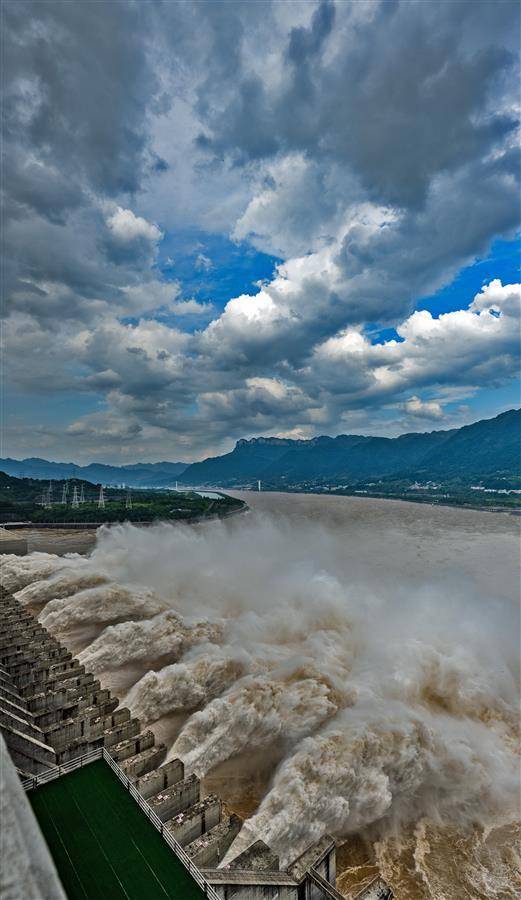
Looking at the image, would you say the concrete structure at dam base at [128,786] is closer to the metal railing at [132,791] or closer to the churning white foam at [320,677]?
the metal railing at [132,791]

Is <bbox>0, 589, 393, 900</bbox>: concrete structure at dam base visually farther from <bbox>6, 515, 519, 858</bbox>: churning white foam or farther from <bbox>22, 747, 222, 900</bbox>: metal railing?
<bbox>6, 515, 519, 858</bbox>: churning white foam

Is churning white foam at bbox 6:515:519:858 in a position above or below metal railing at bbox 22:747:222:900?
below

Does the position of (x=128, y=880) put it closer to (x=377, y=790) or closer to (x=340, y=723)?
(x=377, y=790)

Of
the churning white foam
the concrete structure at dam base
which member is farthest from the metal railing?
the churning white foam

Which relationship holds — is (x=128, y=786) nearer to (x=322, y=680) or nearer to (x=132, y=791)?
(x=132, y=791)

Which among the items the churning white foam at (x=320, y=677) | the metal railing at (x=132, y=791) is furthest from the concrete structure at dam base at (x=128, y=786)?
the churning white foam at (x=320, y=677)

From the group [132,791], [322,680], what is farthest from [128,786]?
[322,680]

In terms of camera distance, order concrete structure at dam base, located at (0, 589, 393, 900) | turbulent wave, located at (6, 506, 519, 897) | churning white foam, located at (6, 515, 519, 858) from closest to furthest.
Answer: concrete structure at dam base, located at (0, 589, 393, 900)
turbulent wave, located at (6, 506, 519, 897)
churning white foam, located at (6, 515, 519, 858)
